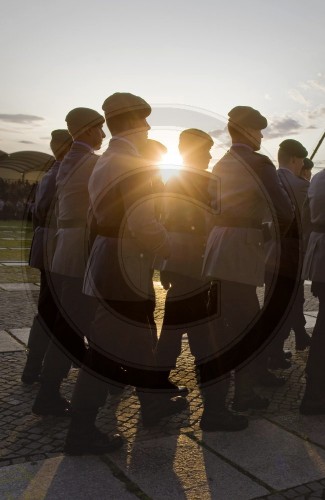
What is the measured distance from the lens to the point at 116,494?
8.36ft

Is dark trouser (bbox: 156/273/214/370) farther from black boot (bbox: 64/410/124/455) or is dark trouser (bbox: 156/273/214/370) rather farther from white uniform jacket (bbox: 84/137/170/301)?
black boot (bbox: 64/410/124/455)

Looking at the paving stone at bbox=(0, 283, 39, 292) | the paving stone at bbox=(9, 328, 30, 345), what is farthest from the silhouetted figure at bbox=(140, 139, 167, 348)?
the paving stone at bbox=(0, 283, 39, 292)

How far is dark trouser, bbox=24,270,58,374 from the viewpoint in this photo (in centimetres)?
→ 397

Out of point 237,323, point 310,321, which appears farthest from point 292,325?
point 237,323

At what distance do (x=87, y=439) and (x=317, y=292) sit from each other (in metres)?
1.80

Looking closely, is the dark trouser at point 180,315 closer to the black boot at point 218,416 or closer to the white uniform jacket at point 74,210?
the black boot at point 218,416

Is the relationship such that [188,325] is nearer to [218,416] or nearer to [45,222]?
[218,416]

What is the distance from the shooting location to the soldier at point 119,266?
9.92 feet

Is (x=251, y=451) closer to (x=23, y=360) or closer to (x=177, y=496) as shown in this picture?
(x=177, y=496)

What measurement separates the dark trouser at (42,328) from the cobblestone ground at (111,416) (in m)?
0.17

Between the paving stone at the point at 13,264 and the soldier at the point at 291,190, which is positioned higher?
the soldier at the point at 291,190

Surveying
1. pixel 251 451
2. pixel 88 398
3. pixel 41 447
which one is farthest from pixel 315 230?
Result: pixel 41 447

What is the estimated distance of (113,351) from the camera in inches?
122

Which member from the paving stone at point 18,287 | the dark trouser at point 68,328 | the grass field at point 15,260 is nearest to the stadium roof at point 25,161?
the grass field at point 15,260
